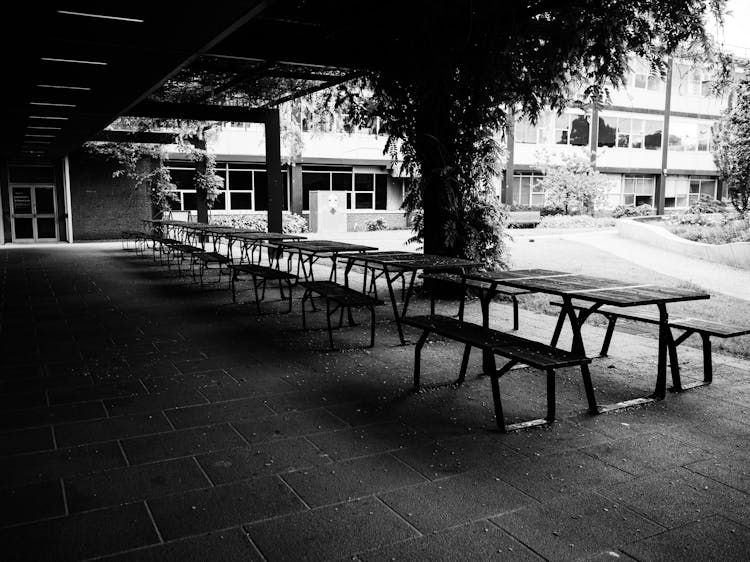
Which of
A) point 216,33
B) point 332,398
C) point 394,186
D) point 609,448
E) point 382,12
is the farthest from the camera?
point 394,186

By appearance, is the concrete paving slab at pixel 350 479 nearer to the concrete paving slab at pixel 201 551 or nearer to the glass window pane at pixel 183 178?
the concrete paving slab at pixel 201 551

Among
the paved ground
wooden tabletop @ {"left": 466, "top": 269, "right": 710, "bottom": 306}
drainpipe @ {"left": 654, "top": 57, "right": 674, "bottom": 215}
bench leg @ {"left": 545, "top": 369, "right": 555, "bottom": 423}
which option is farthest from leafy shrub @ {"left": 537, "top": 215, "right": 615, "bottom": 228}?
bench leg @ {"left": 545, "top": 369, "right": 555, "bottom": 423}

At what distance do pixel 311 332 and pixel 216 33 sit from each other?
315 centimetres

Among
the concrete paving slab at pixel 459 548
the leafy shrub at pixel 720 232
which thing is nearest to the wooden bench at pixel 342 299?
the concrete paving slab at pixel 459 548

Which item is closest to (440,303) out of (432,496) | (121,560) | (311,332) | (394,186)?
(311,332)

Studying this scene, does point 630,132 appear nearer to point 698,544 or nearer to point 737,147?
point 737,147

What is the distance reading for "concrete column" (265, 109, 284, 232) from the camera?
562 inches

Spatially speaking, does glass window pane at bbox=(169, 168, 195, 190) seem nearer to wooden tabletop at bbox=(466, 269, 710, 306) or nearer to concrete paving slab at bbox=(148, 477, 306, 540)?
wooden tabletop at bbox=(466, 269, 710, 306)

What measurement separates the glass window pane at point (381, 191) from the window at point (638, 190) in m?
14.7

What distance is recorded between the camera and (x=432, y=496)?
3135mm

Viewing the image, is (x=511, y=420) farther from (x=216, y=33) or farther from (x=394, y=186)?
(x=394, y=186)

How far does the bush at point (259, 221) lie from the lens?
26156mm

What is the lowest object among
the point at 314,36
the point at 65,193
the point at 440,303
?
the point at 440,303

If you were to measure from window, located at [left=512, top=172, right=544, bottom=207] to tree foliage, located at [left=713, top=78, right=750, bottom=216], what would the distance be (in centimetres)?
1854
